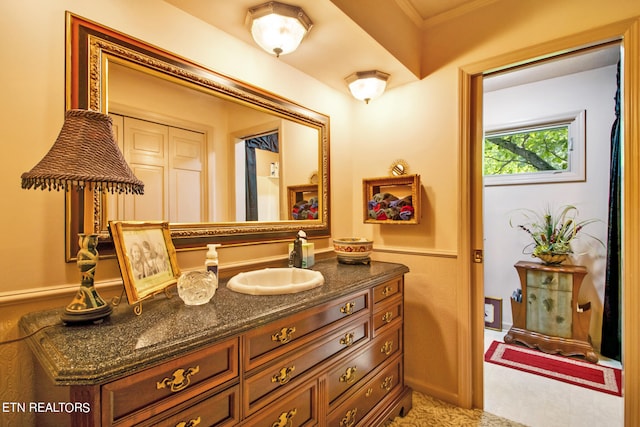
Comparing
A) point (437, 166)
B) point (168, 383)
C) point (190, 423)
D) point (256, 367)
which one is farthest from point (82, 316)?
point (437, 166)

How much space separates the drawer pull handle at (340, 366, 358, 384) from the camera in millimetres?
1441

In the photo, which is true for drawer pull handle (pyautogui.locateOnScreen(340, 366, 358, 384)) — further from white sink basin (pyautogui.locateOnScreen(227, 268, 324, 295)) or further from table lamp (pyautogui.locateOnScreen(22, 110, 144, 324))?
table lamp (pyautogui.locateOnScreen(22, 110, 144, 324))

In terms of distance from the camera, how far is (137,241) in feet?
3.56

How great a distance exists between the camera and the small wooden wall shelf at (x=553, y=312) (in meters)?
2.62

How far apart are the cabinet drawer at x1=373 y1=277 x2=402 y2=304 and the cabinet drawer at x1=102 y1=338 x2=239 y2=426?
2.91 ft

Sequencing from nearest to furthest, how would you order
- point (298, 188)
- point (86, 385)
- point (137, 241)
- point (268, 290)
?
point (86, 385) → point (137, 241) → point (268, 290) → point (298, 188)

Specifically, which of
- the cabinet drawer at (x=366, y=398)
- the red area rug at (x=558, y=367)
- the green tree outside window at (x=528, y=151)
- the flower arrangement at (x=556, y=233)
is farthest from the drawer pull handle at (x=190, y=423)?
the flower arrangement at (x=556, y=233)

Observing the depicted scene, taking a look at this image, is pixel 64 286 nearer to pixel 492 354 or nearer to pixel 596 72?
pixel 492 354

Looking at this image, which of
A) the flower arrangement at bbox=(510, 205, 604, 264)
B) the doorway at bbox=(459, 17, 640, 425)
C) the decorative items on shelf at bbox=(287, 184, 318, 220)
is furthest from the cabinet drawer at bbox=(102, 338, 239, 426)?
the flower arrangement at bbox=(510, 205, 604, 264)

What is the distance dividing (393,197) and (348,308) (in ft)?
3.34

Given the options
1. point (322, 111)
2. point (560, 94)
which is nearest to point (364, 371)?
point (322, 111)

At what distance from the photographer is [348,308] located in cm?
146

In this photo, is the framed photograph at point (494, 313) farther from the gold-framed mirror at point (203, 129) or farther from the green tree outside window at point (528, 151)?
the gold-framed mirror at point (203, 129)

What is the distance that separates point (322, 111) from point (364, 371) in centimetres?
166
